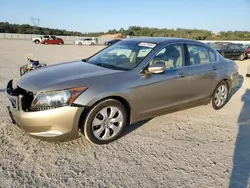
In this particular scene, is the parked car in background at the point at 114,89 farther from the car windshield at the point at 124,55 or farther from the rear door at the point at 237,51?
the rear door at the point at 237,51

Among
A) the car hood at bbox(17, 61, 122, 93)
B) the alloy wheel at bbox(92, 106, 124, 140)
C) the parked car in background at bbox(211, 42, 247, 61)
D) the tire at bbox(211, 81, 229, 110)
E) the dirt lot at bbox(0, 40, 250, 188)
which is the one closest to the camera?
the dirt lot at bbox(0, 40, 250, 188)

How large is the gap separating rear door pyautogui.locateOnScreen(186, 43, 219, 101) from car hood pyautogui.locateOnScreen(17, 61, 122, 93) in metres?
1.70

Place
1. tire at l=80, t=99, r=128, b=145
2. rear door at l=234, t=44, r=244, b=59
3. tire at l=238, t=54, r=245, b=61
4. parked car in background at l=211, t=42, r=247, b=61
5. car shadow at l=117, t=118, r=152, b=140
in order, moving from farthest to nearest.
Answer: tire at l=238, t=54, r=245, b=61 → rear door at l=234, t=44, r=244, b=59 → parked car in background at l=211, t=42, r=247, b=61 → car shadow at l=117, t=118, r=152, b=140 → tire at l=80, t=99, r=128, b=145

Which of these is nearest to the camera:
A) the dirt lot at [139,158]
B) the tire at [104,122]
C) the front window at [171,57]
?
the dirt lot at [139,158]

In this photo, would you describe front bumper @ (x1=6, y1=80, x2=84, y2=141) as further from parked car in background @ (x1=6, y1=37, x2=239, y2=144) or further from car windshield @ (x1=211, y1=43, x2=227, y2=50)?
car windshield @ (x1=211, y1=43, x2=227, y2=50)

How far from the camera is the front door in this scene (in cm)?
376

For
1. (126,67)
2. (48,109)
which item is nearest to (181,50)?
(126,67)

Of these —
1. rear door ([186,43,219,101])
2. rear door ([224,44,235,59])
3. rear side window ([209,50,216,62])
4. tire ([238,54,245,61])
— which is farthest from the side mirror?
tire ([238,54,245,61])

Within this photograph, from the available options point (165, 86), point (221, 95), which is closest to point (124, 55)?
point (165, 86)

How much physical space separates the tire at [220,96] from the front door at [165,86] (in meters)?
1.16

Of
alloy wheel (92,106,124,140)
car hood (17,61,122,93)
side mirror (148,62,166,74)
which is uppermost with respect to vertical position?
side mirror (148,62,166,74)

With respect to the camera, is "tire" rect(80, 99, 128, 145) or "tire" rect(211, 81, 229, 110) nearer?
"tire" rect(80, 99, 128, 145)

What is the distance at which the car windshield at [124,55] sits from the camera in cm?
393

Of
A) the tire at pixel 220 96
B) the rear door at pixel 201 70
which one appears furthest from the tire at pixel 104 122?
the tire at pixel 220 96
